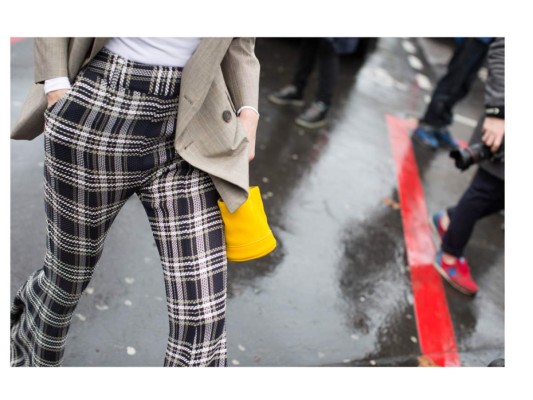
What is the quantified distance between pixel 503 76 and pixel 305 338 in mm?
1730

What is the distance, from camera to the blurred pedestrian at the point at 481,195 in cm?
328

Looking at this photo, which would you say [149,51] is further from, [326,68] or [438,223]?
[326,68]

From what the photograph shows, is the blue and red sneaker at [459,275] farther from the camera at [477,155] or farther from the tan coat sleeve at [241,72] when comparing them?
the tan coat sleeve at [241,72]

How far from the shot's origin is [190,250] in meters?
1.94

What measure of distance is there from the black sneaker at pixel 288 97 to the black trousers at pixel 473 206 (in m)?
2.44

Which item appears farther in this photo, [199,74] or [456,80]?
[456,80]

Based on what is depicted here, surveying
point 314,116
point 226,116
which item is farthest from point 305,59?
point 226,116

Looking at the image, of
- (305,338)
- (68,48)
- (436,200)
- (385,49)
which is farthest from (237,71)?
(385,49)

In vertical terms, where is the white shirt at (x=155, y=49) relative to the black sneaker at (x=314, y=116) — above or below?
above

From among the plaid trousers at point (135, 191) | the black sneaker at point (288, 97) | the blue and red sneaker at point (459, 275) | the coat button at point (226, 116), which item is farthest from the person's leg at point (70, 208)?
the black sneaker at point (288, 97)

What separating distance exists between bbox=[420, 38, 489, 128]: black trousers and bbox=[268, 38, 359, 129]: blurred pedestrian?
903 mm

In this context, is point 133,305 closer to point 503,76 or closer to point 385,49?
point 503,76

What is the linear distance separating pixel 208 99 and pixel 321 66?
3595 mm

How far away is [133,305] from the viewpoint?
313 cm
